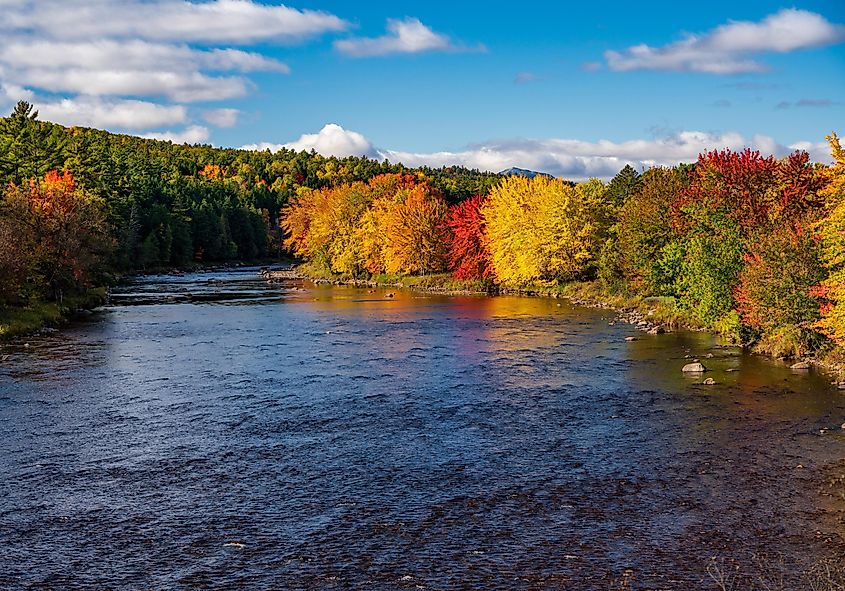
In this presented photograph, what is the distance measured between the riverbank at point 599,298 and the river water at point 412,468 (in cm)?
183

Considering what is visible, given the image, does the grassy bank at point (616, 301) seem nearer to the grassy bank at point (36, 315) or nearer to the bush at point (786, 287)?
the bush at point (786, 287)

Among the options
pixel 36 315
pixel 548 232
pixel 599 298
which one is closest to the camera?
pixel 36 315

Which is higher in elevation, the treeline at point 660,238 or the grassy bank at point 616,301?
the treeline at point 660,238

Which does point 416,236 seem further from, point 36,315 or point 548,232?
point 36,315

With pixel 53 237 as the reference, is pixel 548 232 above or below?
above

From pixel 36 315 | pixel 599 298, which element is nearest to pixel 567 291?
pixel 599 298

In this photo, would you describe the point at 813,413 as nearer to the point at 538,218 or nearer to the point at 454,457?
the point at 454,457

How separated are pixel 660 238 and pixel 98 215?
1952 inches

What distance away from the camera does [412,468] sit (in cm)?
2403

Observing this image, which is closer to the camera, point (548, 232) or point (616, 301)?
point (616, 301)

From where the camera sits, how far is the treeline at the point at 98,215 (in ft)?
198

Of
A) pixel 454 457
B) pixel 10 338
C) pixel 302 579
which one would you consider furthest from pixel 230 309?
pixel 302 579

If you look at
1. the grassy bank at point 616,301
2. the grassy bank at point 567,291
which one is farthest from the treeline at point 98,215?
the grassy bank at point 616,301

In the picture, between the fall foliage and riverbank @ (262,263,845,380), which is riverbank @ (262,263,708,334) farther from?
the fall foliage
